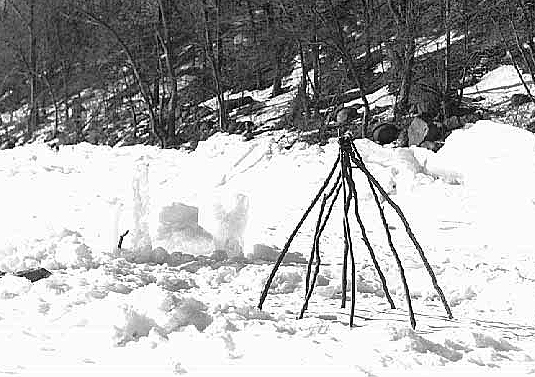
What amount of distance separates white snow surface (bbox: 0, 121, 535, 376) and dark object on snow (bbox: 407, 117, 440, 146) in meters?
3.32

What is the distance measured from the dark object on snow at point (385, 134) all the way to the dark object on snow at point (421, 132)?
64 cm

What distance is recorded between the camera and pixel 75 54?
2912cm

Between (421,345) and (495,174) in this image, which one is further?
(495,174)

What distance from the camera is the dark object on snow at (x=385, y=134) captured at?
14234mm

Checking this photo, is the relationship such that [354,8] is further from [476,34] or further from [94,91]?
[94,91]

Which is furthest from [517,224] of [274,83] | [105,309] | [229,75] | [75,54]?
[75,54]

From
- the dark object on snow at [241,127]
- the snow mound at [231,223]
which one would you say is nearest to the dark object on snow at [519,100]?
the dark object on snow at [241,127]

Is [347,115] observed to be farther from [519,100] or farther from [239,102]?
[239,102]

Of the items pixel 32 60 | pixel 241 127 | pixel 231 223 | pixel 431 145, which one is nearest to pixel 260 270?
pixel 231 223

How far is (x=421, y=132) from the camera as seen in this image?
13.4 m

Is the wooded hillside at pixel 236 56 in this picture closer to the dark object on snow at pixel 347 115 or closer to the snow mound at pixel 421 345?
the dark object on snow at pixel 347 115

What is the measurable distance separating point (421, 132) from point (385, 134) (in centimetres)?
107

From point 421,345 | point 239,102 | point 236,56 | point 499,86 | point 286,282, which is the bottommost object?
point 421,345

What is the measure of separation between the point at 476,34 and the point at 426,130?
4.34 metres
